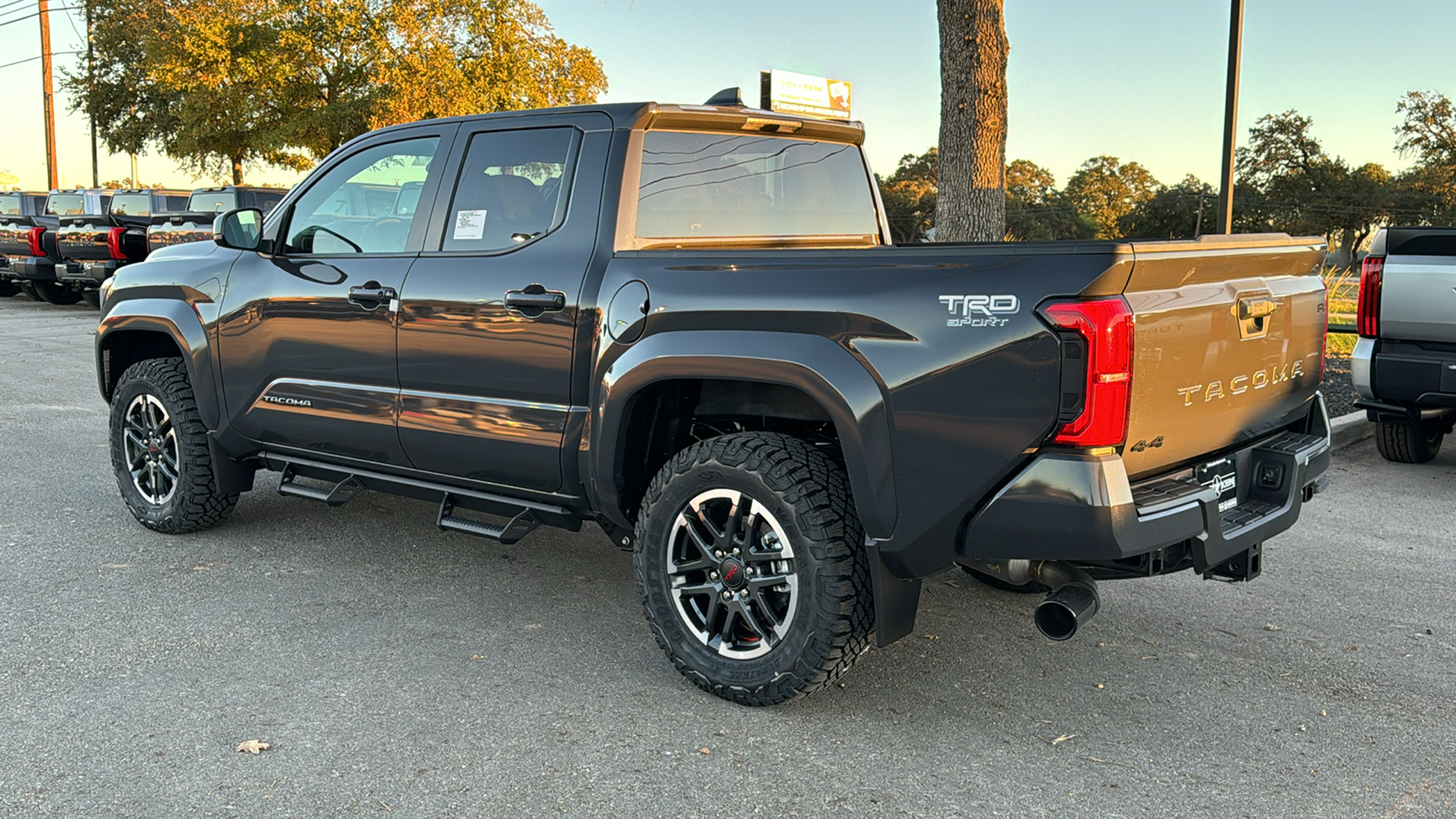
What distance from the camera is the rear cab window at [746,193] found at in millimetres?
4305

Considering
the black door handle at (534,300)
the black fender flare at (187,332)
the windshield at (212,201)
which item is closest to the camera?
the black door handle at (534,300)

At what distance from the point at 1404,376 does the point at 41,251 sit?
834 inches

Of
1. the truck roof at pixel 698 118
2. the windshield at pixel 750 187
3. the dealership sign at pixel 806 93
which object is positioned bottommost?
the windshield at pixel 750 187

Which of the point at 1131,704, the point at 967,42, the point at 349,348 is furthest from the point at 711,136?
the point at 967,42

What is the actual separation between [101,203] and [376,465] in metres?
21.5

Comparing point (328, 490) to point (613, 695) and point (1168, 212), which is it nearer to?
point (613, 695)

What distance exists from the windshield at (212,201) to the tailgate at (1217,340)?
18.6 metres

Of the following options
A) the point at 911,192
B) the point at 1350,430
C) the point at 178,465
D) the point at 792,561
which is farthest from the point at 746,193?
the point at 911,192

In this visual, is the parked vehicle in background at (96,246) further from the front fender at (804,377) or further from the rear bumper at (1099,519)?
the rear bumper at (1099,519)

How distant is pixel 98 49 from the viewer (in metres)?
39.3

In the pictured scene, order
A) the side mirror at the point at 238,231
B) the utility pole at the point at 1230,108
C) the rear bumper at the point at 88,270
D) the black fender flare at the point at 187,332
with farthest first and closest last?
1. the rear bumper at the point at 88,270
2. the utility pole at the point at 1230,108
3. the black fender flare at the point at 187,332
4. the side mirror at the point at 238,231

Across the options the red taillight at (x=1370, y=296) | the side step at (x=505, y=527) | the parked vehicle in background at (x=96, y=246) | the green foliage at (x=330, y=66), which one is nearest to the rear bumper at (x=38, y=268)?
the parked vehicle in background at (x=96, y=246)

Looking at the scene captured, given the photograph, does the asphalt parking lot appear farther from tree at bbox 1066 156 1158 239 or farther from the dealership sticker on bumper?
tree at bbox 1066 156 1158 239

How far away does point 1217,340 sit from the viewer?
344 centimetres
